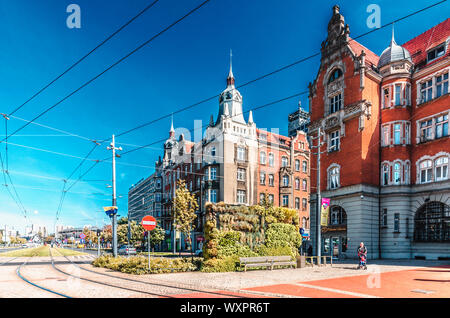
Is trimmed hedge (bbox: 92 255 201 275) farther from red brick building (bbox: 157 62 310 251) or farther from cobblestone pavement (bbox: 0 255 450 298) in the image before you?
red brick building (bbox: 157 62 310 251)

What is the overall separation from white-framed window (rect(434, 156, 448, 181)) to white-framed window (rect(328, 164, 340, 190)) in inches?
311

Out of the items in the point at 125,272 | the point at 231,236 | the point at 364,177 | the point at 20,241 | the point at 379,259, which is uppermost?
the point at 364,177

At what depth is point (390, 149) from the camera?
95.7 feet

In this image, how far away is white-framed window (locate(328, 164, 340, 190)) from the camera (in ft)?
104

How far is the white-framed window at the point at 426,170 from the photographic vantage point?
27.2m

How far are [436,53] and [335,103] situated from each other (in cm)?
906

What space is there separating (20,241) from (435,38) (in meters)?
Result: 186

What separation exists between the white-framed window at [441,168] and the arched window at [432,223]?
2.06 metres

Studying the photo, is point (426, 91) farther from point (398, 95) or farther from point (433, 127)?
point (433, 127)

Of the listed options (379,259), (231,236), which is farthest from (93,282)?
(379,259)

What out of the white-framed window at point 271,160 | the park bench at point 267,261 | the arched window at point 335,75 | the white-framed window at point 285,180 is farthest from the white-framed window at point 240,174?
the park bench at point 267,261

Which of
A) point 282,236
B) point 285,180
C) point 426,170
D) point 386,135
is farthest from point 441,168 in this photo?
point 285,180
